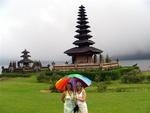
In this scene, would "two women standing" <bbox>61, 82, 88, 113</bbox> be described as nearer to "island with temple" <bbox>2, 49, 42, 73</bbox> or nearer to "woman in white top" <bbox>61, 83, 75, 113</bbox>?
"woman in white top" <bbox>61, 83, 75, 113</bbox>

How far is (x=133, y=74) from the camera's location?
43.6 meters

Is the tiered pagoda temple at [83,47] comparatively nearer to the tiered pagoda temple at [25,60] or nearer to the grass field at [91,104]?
the tiered pagoda temple at [25,60]

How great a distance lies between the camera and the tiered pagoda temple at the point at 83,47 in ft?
211

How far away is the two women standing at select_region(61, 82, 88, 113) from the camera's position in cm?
1552

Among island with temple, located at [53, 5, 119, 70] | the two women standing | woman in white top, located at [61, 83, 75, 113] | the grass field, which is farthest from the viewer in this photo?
island with temple, located at [53, 5, 119, 70]

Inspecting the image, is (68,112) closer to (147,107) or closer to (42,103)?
(147,107)

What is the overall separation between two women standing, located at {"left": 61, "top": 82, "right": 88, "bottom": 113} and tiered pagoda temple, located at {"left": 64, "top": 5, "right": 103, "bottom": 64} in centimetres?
4757

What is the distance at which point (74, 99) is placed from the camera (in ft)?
51.2

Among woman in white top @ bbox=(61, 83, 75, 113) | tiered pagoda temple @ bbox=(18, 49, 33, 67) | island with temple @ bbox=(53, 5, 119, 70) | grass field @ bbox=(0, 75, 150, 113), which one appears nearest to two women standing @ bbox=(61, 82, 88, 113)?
woman in white top @ bbox=(61, 83, 75, 113)

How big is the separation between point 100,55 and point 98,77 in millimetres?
20168

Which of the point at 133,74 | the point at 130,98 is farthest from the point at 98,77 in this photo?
the point at 130,98

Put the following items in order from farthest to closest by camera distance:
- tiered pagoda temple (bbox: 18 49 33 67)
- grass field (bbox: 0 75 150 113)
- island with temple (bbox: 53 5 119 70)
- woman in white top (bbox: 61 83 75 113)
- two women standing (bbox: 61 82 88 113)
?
tiered pagoda temple (bbox: 18 49 33 67), island with temple (bbox: 53 5 119 70), grass field (bbox: 0 75 150 113), woman in white top (bbox: 61 83 75 113), two women standing (bbox: 61 82 88 113)

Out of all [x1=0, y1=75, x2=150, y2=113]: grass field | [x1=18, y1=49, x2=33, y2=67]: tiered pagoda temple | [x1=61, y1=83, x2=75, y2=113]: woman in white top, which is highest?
[x1=18, y1=49, x2=33, y2=67]: tiered pagoda temple

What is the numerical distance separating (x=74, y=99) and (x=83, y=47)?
164ft
